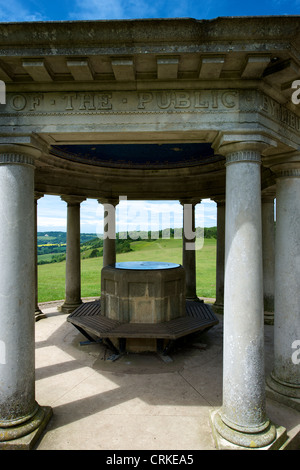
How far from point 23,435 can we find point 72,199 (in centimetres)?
1470

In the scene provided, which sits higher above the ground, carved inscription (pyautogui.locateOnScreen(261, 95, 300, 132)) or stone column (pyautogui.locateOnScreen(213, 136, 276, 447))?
carved inscription (pyautogui.locateOnScreen(261, 95, 300, 132))

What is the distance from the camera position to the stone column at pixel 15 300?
7078mm

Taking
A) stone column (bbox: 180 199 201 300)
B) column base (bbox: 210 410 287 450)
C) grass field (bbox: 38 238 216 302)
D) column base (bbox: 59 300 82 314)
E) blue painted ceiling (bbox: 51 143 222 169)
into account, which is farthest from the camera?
grass field (bbox: 38 238 216 302)

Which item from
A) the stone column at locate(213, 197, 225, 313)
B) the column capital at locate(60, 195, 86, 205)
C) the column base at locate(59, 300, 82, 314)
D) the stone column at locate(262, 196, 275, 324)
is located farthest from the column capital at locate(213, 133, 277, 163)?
the column base at locate(59, 300, 82, 314)

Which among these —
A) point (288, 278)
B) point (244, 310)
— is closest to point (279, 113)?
point (288, 278)

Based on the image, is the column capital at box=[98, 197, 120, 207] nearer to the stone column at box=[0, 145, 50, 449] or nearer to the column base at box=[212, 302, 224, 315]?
the column base at box=[212, 302, 224, 315]

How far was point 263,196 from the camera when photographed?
706 inches

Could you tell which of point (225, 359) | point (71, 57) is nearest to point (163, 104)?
point (71, 57)

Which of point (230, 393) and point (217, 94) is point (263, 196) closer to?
point (217, 94)

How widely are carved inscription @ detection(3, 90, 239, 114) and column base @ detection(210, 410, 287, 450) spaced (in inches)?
311

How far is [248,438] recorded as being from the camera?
678cm

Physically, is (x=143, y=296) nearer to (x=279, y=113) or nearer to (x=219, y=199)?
(x=279, y=113)

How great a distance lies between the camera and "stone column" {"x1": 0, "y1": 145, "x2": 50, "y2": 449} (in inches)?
279

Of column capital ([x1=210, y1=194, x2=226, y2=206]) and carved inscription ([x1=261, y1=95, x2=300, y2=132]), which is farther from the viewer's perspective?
column capital ([x1=210, y1=194, x2=226, y2=206])
